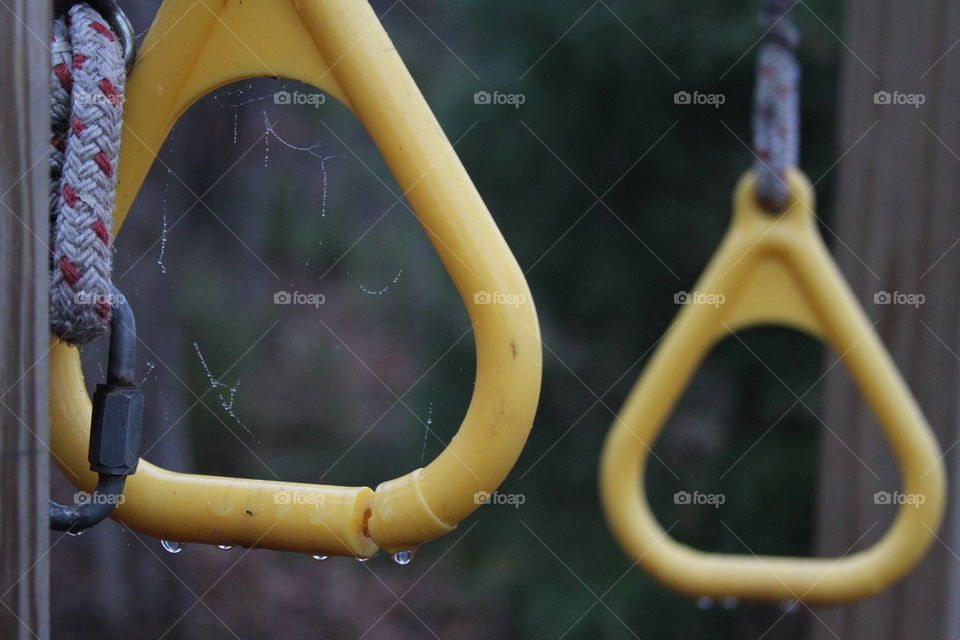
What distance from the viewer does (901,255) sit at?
3.56ft

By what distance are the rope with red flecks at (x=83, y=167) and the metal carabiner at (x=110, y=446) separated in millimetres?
31

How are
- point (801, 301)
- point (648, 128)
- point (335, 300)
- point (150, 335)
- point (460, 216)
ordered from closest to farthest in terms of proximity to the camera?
point (460, 216) → point (801, 301) → point (648, 128) → point (150, 335) → point (335, 300)

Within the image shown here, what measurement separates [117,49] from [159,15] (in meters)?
0.05

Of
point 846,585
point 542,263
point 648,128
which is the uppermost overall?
point 648,128

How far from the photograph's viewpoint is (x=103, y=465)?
61 centimetres

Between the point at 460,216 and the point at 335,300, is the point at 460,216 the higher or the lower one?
the higher one

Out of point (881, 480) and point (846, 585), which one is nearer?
point (846, 585)

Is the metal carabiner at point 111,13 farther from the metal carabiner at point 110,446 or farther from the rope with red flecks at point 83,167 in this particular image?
the metal carabiner at point 110,446

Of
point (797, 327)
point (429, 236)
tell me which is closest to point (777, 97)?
point (797, 327)

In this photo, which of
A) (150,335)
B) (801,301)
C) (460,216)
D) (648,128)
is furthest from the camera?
(150,335)

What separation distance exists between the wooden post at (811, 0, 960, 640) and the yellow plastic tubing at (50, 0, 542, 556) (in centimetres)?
59

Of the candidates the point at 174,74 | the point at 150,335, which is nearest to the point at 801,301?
the point at 174,74

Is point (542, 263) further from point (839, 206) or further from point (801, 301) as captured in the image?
point (801, 301)

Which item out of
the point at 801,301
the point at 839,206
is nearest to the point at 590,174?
the point at 839,206
